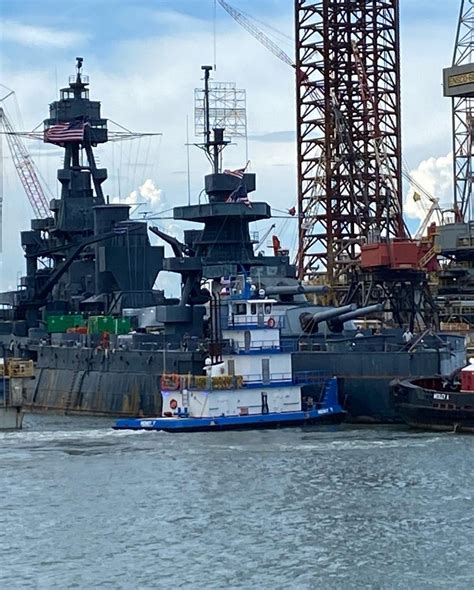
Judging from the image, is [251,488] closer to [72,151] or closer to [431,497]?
[431,497]

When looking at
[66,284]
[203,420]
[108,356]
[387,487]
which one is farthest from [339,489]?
[66,284]

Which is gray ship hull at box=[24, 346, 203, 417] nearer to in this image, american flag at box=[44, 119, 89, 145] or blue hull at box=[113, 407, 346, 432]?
blue hull at box=[113, 407, 346, 432]

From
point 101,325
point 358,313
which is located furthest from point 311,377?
point 101,325

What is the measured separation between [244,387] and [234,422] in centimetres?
174

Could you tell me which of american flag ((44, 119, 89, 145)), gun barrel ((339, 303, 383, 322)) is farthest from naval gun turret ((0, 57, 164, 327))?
gun barrel ((339, 303, 383, 322))

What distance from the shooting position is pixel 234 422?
196ft

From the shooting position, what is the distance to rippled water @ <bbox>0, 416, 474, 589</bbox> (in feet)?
118

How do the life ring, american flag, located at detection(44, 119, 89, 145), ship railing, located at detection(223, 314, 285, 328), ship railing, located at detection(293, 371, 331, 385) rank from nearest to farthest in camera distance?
the life ring < ship railing, located at detection(223, 314, 285, 328) < ship railing, located at detection(293, 371, 331, 385) < american flag, located at detection(44, 119, 89, 145)

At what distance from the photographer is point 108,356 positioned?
73625 millimetres

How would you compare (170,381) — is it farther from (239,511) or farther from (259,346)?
(239,511)

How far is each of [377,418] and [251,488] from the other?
18695mm

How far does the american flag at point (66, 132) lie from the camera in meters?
96.1

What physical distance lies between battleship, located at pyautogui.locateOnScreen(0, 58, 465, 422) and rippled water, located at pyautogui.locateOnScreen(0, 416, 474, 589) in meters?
6.75

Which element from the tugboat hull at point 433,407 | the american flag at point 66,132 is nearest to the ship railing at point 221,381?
the tugboat hull at point 433,407
